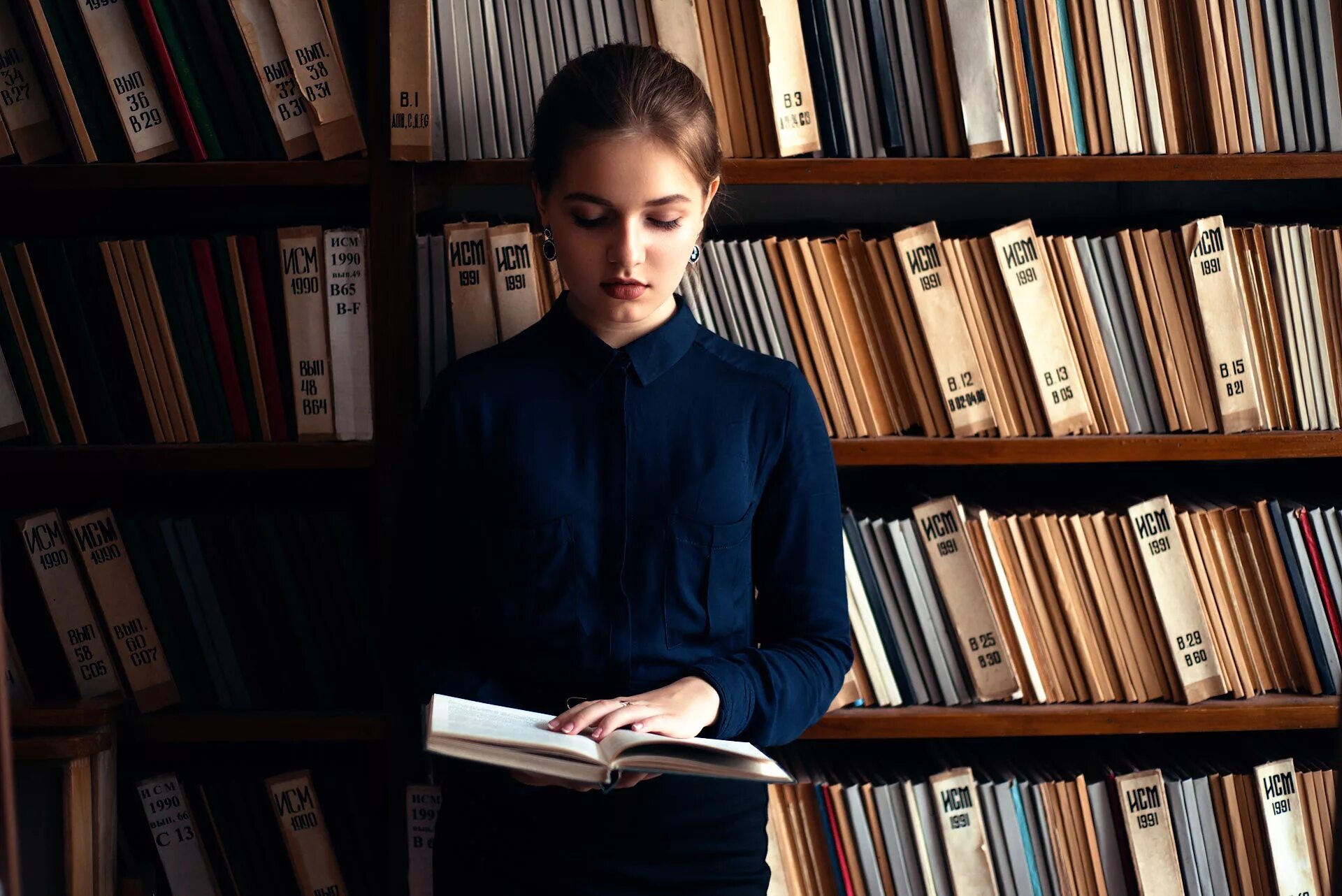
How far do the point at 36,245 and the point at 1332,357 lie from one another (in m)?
1.65

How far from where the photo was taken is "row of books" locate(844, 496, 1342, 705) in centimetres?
137

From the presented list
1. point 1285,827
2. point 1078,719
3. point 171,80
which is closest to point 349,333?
point 171,80

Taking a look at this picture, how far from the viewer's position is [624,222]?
104cm

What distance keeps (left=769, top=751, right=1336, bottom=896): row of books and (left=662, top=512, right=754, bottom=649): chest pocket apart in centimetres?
35

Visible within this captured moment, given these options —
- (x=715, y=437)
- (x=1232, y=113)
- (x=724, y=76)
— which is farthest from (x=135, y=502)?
(x=1232, y=113)

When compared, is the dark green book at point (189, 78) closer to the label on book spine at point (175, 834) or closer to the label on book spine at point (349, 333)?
the label on book spine at point (349, 333)

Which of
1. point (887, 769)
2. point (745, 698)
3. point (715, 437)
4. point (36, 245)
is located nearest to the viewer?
point (745, 698)

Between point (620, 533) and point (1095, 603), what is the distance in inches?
26.5

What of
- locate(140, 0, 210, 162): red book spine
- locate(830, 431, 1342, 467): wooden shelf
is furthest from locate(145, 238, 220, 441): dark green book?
locate(830, 431, 1342, 467): wooden shelf

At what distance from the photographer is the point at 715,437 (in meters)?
1.15

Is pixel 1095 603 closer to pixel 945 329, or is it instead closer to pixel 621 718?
pixel 945 329

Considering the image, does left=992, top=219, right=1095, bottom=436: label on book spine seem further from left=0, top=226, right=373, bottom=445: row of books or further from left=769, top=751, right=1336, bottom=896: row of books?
left=0, top=226, right=373, bottom=445: row of books

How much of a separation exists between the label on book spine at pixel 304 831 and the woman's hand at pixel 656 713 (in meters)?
0.59

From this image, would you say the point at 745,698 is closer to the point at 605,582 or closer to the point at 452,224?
the point at 605,582
